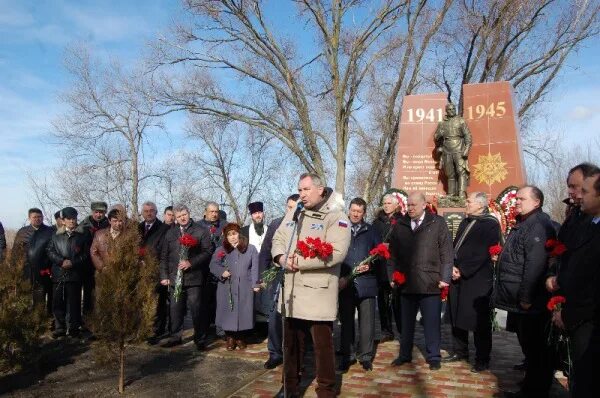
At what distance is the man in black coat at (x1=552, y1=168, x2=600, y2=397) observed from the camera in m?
3.18

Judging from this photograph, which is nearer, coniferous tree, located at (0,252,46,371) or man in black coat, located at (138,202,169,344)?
coniferous tree, located at (0,252,46,371)

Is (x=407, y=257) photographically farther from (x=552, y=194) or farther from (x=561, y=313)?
(x=552, y=194)

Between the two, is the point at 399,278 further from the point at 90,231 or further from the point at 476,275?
the point at 90,231

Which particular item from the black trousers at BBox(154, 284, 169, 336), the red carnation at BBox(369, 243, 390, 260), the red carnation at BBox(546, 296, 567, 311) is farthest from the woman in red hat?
the red carnation at BBox(546, 296, 567, 311)

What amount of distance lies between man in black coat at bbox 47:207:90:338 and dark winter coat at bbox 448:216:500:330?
203 inches

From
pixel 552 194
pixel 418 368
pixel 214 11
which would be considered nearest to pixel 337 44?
pixel 214 11

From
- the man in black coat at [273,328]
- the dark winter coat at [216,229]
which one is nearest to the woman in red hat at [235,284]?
the man in black coat at [273,328]

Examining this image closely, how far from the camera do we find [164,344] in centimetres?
670

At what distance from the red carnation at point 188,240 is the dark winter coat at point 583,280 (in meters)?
4.53

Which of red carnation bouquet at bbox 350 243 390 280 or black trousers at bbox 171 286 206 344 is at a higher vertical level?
red carnation bouquet at bbox 350 243 390 280

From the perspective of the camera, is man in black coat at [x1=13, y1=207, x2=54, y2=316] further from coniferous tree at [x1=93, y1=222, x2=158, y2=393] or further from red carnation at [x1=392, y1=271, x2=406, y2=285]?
red carnation at [x1=392, y1=271, x2=406, y2=285]

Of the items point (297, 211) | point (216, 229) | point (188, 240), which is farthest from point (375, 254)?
point (216, 229)

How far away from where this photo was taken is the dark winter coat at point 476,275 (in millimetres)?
5695

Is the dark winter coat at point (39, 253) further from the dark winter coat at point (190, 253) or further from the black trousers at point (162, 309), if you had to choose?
the dark winter coat at point (190, 253)
